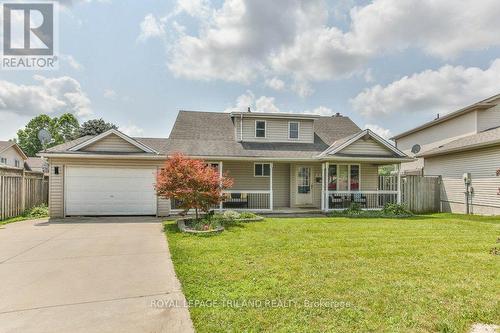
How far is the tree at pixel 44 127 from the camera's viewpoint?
54906 millimetres

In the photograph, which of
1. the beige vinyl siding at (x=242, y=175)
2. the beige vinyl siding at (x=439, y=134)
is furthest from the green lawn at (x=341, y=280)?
the beige vinyl siding at (x=439, y=134)

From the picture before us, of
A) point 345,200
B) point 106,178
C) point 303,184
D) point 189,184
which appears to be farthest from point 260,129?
point 106,178

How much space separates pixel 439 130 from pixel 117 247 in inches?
874

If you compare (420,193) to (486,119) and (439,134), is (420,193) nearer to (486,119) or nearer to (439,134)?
(486,119)

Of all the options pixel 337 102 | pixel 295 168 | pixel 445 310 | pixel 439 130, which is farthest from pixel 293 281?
pixel 439 130

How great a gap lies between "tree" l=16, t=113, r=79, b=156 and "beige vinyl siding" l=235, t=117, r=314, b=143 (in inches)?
1985

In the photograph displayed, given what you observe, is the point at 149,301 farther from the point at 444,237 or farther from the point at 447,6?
the point at 447,6

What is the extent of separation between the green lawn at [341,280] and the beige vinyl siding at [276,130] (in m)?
8.70

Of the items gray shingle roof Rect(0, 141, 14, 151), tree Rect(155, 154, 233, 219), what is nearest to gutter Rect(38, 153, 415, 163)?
tree Rect(155, 154, 233, 219)

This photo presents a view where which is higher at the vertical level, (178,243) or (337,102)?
(337,102)

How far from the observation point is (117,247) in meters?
7.32

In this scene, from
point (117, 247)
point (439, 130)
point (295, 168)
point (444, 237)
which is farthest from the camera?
point (439, 130)

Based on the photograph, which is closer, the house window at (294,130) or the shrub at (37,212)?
the shrub at (37,212)

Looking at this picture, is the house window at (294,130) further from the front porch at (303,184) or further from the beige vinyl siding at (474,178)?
the beige vinyl siding at (474,178)
